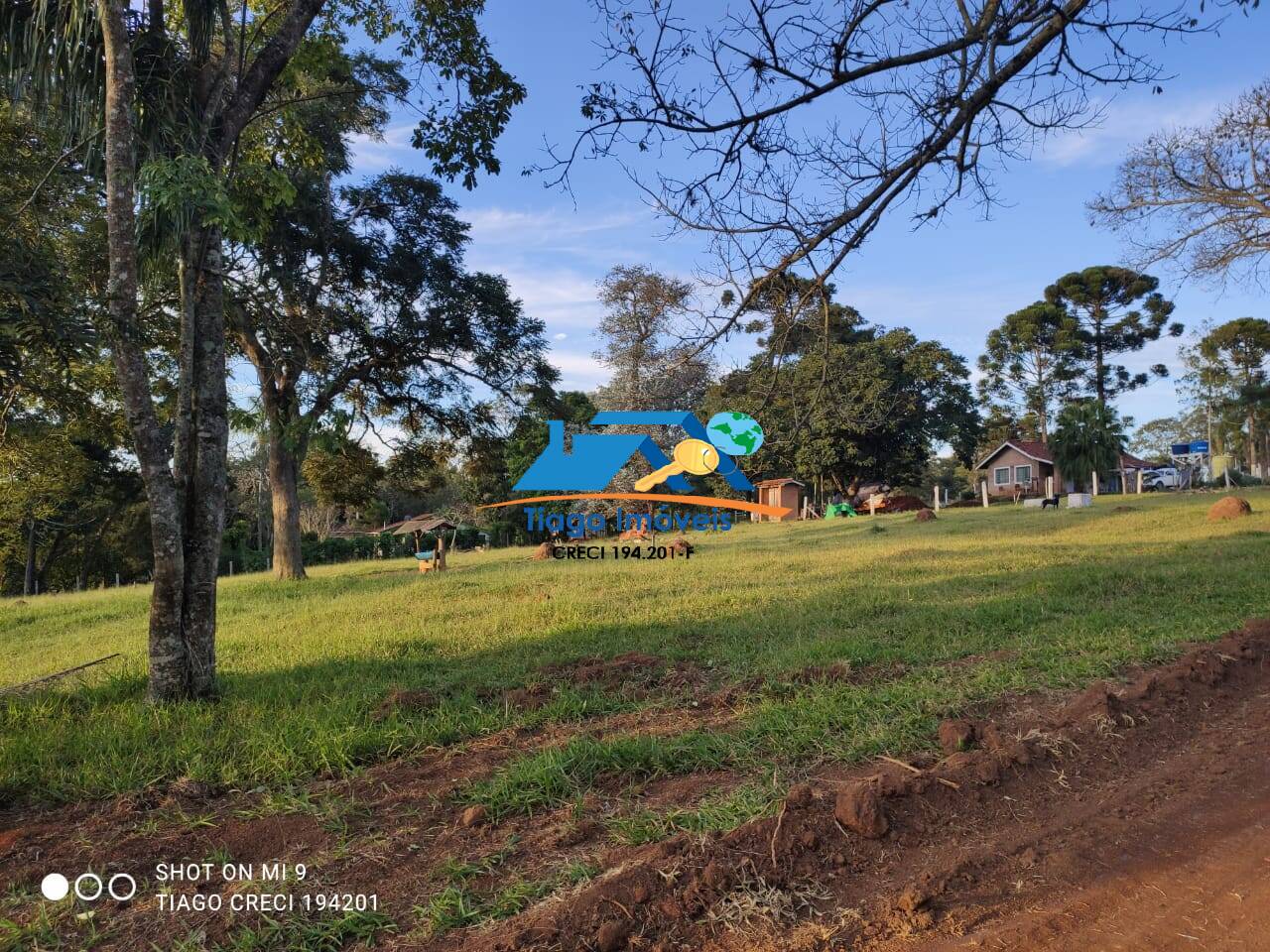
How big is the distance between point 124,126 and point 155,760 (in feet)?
13.2

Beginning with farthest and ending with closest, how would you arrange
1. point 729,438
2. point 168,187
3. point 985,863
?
point 729,438
point 168,187
point 985,863

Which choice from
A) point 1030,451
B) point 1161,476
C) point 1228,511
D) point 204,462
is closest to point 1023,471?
point 1030,451

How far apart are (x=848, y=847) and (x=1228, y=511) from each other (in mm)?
17860

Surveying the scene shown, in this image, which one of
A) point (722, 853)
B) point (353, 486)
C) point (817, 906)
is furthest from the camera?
point (353, 486)

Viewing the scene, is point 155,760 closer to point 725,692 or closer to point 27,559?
point 725,692

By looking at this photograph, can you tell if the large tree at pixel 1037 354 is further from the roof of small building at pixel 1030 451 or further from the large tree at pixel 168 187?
the large tree at pixel 168 187

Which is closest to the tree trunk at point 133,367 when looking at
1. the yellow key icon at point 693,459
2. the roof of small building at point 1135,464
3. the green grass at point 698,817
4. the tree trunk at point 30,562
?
the green grass at point 698,817

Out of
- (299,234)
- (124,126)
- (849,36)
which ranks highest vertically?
(299,234)

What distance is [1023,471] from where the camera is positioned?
4041cm

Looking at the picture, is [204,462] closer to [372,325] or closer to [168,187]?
[168,187]

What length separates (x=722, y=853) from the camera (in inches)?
101

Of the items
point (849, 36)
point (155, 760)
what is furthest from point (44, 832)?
point (849, 36)

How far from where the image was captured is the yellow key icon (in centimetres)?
2102

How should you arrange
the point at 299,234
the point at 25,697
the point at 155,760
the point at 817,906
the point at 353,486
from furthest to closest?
the point at 353,486 < the point at 299,234 < the point at 25,697 < the point at 155,760 < the point at 817,906
